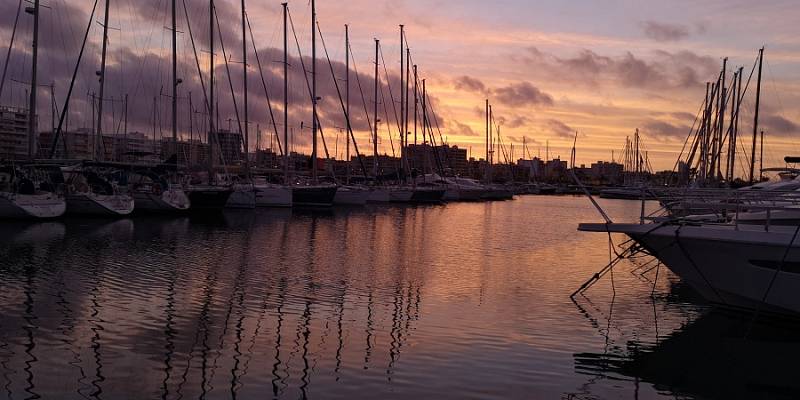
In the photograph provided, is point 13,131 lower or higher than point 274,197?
higher

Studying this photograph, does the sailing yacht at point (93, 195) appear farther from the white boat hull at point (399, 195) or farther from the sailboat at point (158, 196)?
the white boat hull at point (399, 195)

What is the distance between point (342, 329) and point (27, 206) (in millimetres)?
34345

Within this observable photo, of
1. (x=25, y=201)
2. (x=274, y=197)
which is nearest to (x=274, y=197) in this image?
(x=274, y=197)

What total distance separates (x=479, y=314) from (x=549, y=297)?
3.79 meters

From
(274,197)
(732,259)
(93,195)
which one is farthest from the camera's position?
(274,197)

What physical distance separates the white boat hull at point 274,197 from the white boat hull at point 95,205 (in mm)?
18951

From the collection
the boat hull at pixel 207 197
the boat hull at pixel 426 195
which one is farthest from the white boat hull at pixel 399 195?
the boat hull at pixel 207 197

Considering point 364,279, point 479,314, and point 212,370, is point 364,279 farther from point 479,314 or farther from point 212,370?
point 212,370

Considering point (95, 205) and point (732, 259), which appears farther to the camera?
point (95, 205)

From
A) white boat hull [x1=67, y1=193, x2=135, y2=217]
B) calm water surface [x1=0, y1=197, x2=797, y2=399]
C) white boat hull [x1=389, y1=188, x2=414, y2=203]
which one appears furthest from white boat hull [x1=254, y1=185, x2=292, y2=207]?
calm water surface [x1=0, y1=197, x2=797, y2=399]

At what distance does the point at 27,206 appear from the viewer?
4281 centimetres

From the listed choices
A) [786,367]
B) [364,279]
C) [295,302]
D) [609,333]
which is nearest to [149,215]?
[364,279]

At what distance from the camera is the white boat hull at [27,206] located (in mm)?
42469

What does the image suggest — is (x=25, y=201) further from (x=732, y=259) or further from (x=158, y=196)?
(x=732, y=259)
